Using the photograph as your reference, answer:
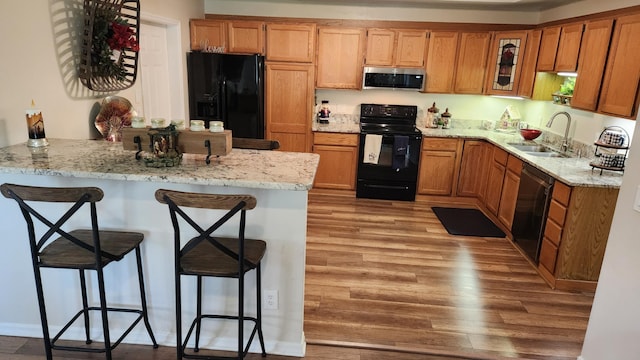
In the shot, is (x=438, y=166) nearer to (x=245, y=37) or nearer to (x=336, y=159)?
(x=336, y=159)

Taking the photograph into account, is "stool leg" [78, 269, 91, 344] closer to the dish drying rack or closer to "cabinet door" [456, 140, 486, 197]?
the dish drying rack

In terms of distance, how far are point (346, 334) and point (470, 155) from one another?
3236mm

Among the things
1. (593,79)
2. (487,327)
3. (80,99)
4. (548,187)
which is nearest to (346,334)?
(487,327)

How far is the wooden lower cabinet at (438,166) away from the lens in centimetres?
509

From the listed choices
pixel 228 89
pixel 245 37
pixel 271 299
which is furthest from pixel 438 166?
pixel 271 299

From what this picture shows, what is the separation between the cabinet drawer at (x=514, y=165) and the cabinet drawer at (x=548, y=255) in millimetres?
817

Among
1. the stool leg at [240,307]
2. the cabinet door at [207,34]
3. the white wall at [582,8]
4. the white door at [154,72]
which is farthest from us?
the cabinet door at [207,34]

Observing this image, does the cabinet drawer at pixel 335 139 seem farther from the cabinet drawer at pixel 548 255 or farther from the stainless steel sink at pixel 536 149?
the cabinet drawer at pixel 548 255

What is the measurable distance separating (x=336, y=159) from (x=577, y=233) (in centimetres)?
281

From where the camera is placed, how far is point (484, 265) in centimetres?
365

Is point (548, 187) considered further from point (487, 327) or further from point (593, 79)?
point (487, 327)

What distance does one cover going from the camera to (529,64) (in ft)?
15.1

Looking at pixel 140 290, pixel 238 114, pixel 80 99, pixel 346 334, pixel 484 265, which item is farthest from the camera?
pixel 238 114

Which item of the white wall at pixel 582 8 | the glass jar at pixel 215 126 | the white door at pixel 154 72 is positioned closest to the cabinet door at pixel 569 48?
the white wall at pixel 582 8
